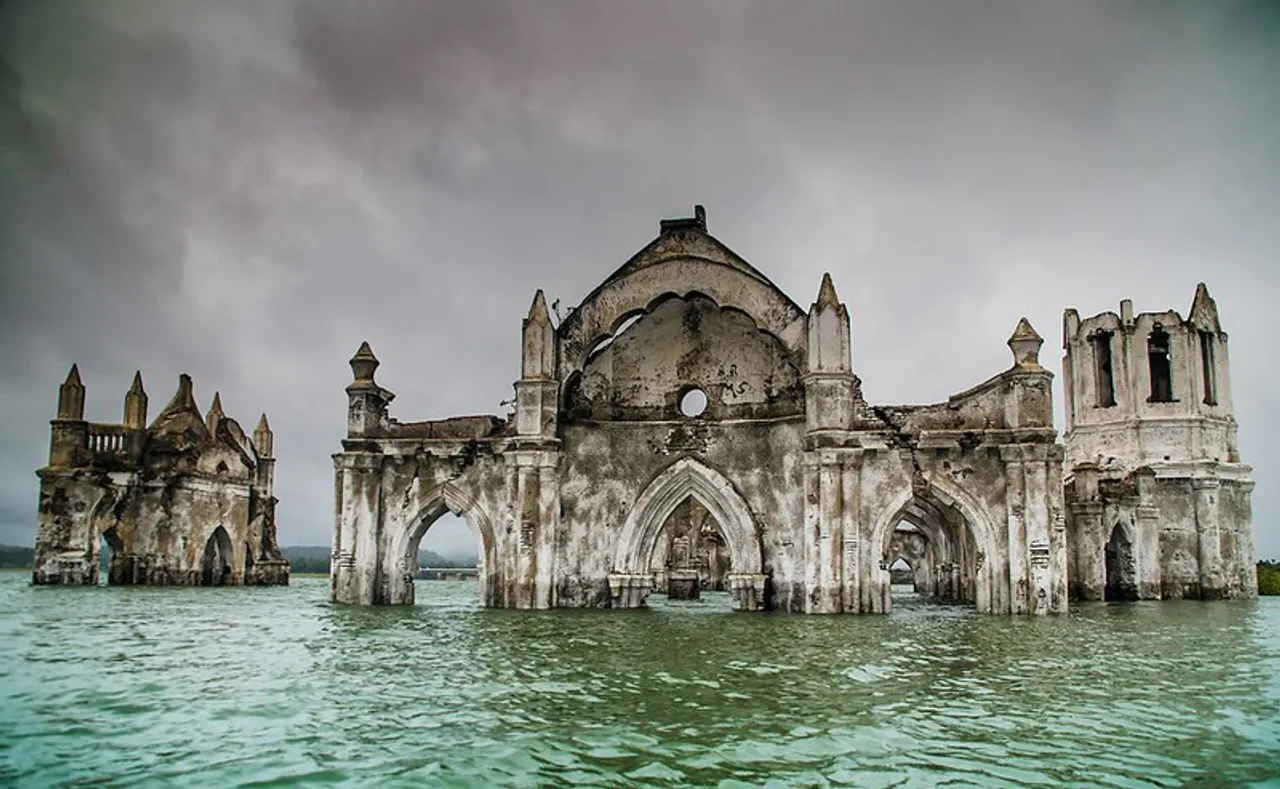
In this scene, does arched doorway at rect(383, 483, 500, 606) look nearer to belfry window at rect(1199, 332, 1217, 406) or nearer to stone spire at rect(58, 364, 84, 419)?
stone spire at rect(58, 364, 84, 419)

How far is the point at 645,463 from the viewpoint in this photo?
84.3 ft

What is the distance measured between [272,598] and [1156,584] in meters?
29.1

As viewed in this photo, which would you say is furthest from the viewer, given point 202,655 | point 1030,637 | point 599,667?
point 1030,637

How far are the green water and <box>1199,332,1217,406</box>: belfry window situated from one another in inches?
1026

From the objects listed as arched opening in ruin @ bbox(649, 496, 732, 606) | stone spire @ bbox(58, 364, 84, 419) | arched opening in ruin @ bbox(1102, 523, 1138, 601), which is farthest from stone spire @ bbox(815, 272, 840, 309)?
stone spire @ bbox(58, 364, 84, 419)

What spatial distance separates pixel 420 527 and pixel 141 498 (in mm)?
16802

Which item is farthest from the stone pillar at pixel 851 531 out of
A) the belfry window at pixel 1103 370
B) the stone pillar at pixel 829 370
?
the belfry window at pixel 1103 370

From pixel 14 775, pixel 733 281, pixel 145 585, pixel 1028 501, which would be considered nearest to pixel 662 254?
pixel 733 281

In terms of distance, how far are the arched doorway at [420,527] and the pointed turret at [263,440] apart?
20385 millimetres

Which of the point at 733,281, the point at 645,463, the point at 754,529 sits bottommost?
the point at 754,529

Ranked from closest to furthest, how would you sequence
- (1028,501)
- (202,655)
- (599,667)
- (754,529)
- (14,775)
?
1. (14,775)
2. (599,667)
3. (202,655)
4. (1028,501)
5. (754,529)

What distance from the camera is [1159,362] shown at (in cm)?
4259

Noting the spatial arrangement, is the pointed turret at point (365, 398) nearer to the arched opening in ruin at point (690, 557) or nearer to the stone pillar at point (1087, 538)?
the arched opening in ruin at point (690, 557)

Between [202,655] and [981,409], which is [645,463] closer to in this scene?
[981,409]
